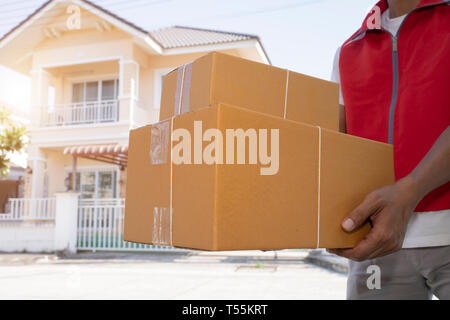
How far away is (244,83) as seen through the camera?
1.01m

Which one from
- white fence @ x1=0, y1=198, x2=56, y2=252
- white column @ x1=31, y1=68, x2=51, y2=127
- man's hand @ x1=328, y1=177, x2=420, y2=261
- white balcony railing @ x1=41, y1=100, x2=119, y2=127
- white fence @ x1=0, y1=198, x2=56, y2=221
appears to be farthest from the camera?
white column @ x1=31, y1=68, x2=51, y2=127

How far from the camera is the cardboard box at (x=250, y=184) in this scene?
0.85 m

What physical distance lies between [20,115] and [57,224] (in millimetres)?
12726

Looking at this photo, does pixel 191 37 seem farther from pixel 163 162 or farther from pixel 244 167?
pixel 244 167

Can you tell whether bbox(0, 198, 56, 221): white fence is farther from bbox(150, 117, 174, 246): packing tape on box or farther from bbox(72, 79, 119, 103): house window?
bbox(150, 117, 174, 246): packing tape on box

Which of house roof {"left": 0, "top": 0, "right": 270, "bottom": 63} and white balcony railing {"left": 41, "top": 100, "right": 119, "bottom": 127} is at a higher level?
house roof {"left": 0, "top": 0, "right": 270, "bottom": 63}

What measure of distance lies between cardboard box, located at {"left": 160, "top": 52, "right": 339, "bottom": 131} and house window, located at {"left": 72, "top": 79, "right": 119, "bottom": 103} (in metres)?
12.0

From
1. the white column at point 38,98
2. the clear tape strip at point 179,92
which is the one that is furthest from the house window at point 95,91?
the clear tape strip at point 179,92

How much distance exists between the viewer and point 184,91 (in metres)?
1.08

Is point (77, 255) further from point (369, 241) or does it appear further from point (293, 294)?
point (369, 241)

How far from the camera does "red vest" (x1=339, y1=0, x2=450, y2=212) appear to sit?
1.10 m

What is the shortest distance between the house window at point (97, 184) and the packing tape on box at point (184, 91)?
38.7 feet

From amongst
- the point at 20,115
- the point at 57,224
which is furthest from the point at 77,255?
the point at 20,115

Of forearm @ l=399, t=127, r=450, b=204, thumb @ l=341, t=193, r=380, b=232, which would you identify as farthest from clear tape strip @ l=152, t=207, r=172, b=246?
forearm @ l=399, t=127, r=450, b=204
